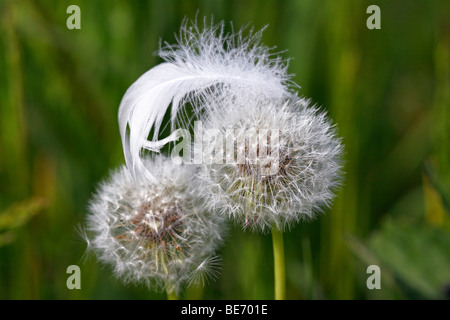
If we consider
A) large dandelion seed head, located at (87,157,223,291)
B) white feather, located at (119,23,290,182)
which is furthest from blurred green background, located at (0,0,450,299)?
white feather, located at (119,23,290,182)

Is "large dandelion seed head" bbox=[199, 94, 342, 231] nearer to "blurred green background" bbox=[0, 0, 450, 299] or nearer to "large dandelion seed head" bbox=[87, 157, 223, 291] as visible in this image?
"large dandelion seed head" bbox=[87, 157, 223, 291]

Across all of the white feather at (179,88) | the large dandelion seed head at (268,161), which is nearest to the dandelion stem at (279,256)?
the large dandelion seed head at (268,161)

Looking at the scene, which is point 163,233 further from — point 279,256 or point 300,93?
point 300,93

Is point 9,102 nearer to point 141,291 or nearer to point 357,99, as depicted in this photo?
point 141,291
